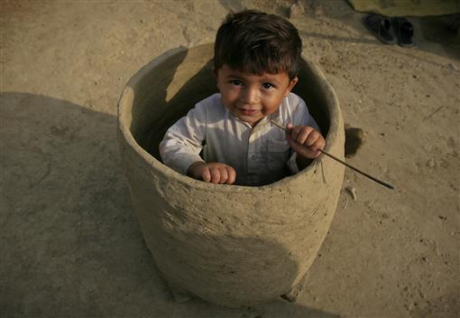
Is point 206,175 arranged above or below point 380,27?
above

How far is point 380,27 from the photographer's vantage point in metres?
3.59

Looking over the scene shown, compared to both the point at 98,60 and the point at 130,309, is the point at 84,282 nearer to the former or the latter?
the point at 130,309

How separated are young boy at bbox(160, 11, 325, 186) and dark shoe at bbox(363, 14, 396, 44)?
7.01 ft

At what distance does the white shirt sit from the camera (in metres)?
1.78

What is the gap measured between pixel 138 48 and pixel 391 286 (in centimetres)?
242

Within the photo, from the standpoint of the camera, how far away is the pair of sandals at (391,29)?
11.6 feet

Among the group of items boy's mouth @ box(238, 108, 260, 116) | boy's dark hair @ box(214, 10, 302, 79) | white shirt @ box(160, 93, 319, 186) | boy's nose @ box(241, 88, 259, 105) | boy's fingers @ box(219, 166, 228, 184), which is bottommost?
white shirt @ box(160, 93, 319, 186)

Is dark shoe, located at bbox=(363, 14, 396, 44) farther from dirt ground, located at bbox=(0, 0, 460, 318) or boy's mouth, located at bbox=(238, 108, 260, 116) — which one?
boy's mouth, located at bbox=(238, 108, 260, 116)

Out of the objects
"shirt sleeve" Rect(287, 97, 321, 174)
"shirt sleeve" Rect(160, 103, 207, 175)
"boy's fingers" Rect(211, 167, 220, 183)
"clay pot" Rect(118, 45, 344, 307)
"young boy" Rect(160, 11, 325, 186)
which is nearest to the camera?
"clay pot" Rect(118, 45, 344, 307)

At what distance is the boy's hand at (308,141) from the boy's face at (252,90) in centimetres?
18

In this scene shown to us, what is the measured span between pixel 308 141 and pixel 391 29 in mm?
2684

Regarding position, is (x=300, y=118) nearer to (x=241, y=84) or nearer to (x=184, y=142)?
(x=241, y=84)

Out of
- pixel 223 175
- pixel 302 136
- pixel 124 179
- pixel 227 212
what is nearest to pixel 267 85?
pixel 302 136

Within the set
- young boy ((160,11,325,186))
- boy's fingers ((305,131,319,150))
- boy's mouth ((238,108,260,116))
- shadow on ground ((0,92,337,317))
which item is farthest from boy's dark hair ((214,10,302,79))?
shadow on ground ((0,92,337,317))
